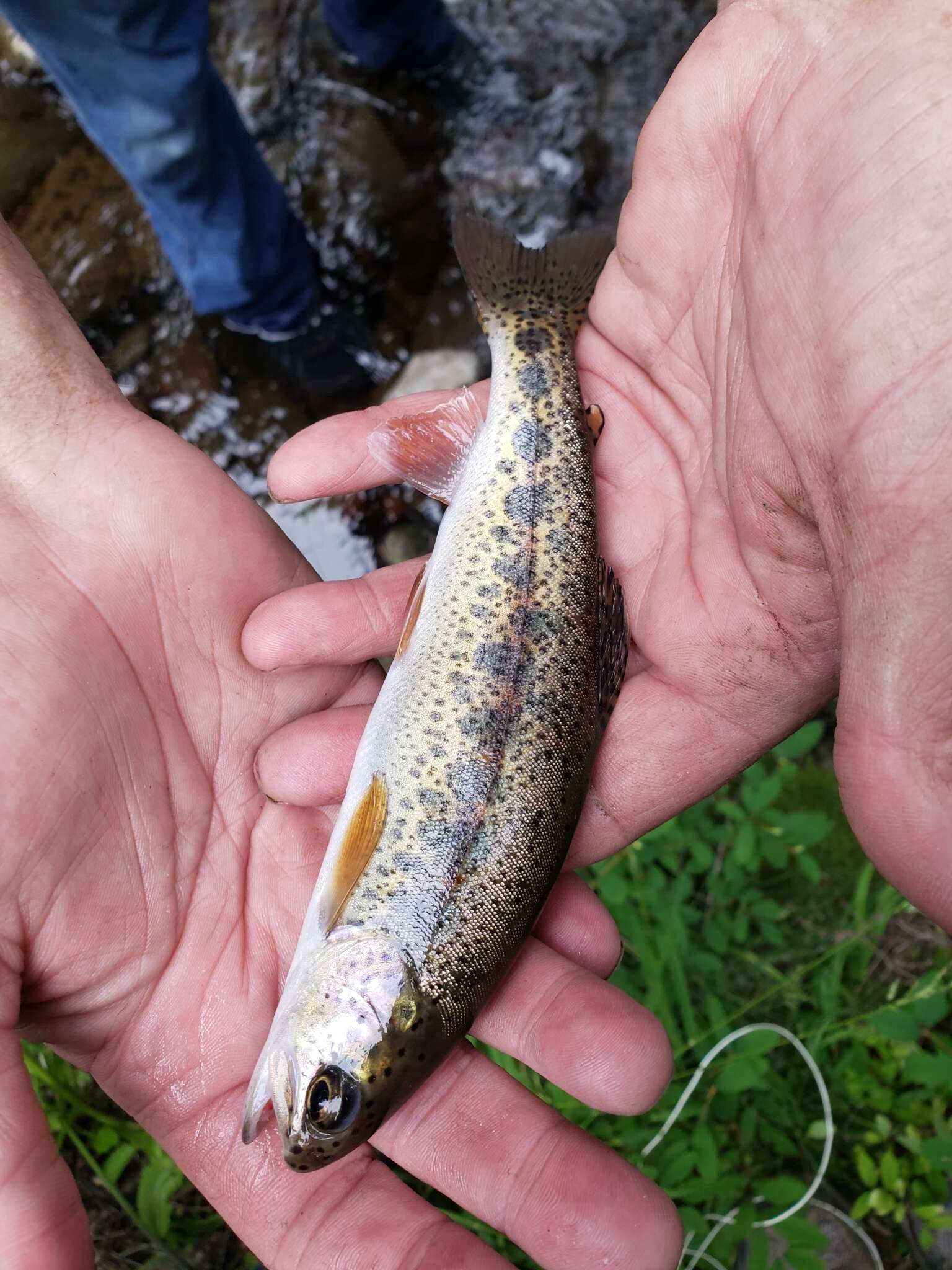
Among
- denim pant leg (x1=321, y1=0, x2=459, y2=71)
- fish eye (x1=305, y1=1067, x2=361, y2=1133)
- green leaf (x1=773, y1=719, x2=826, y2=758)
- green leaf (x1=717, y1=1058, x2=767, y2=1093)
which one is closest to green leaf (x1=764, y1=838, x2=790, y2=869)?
green leaf (x1=773, y1=719, x2=826, y2=758)

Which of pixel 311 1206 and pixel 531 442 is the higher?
pixel 531 442

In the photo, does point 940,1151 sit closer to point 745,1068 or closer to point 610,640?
point 745,1068

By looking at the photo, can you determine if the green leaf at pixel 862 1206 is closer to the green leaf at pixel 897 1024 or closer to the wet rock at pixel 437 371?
the green leaf at pixel 897 1024

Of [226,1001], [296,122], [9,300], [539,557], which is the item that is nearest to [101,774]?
[226,1001]

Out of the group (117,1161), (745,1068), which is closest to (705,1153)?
(745,1068)

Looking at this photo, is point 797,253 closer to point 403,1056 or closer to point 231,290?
point 403,1056

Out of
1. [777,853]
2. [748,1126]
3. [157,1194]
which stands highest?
[777,853]
